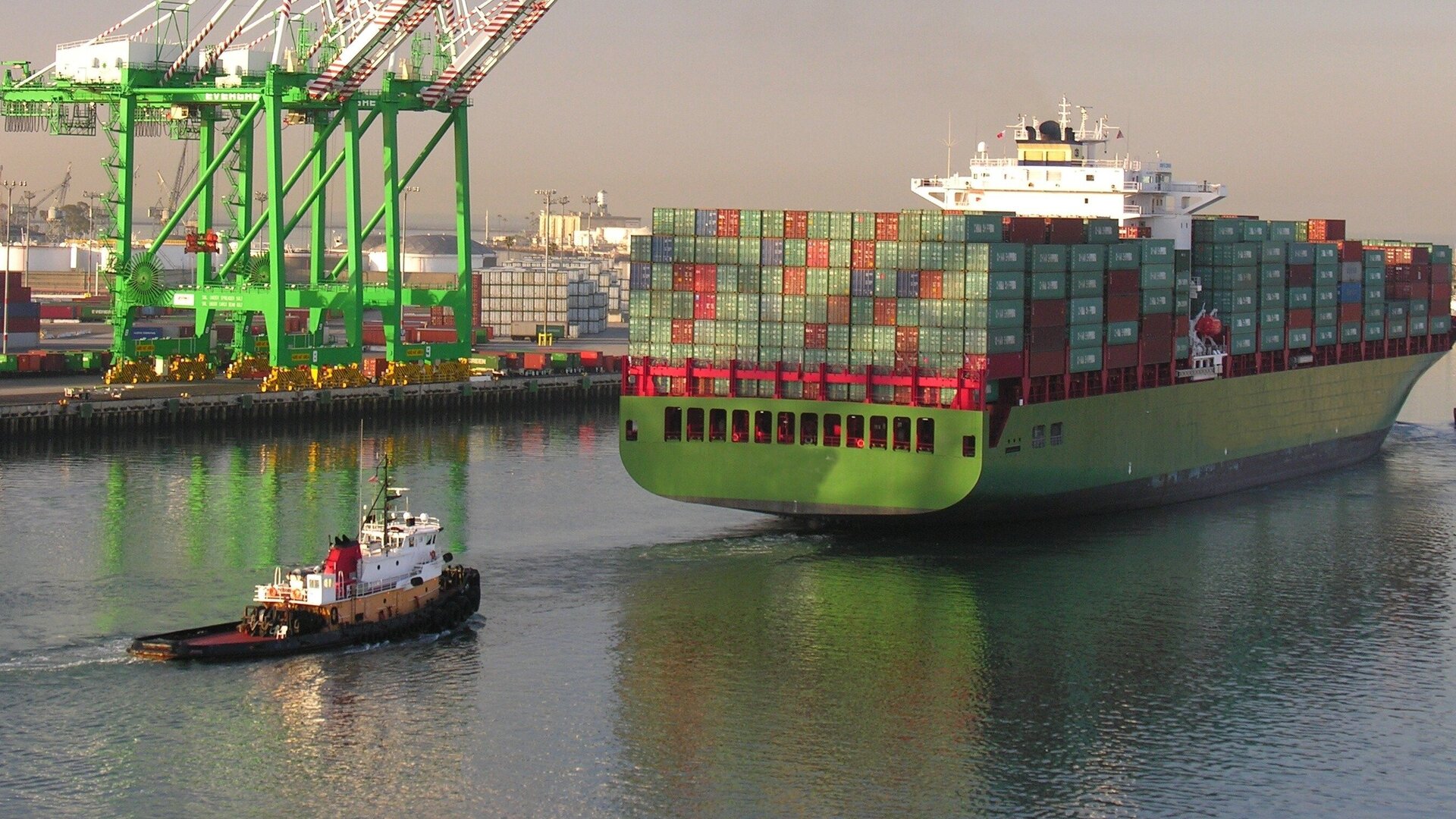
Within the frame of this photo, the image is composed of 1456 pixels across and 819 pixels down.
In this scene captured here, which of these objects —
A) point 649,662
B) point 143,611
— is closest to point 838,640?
point 649,662

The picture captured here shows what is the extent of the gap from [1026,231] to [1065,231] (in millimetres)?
1930

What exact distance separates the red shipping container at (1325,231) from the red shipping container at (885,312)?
25.5m

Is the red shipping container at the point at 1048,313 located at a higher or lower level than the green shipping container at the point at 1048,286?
lower

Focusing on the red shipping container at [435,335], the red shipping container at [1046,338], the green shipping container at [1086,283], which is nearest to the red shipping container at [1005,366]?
the red shipping container at [1046,338]

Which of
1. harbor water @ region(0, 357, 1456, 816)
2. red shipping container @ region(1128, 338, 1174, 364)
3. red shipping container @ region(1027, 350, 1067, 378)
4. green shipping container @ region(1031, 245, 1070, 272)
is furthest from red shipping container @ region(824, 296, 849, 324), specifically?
red shipping container @ region(1128, 338, 1174, 364)

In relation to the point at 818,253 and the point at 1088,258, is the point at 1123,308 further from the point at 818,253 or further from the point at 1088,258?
the point at 818,253

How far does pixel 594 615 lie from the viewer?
42156mm

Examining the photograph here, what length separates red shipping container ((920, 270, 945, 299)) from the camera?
162ft

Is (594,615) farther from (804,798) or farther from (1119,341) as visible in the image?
(1119,341)

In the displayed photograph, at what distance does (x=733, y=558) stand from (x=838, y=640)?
25.7 feet

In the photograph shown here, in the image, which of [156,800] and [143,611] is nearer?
[156,800]

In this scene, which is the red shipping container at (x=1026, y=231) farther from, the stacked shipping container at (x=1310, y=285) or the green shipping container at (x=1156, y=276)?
the stacked shipping container at (x=1310, y=285)

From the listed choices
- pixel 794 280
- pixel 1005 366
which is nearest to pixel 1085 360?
pixel 1005 366

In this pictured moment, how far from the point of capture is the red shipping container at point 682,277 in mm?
51406
